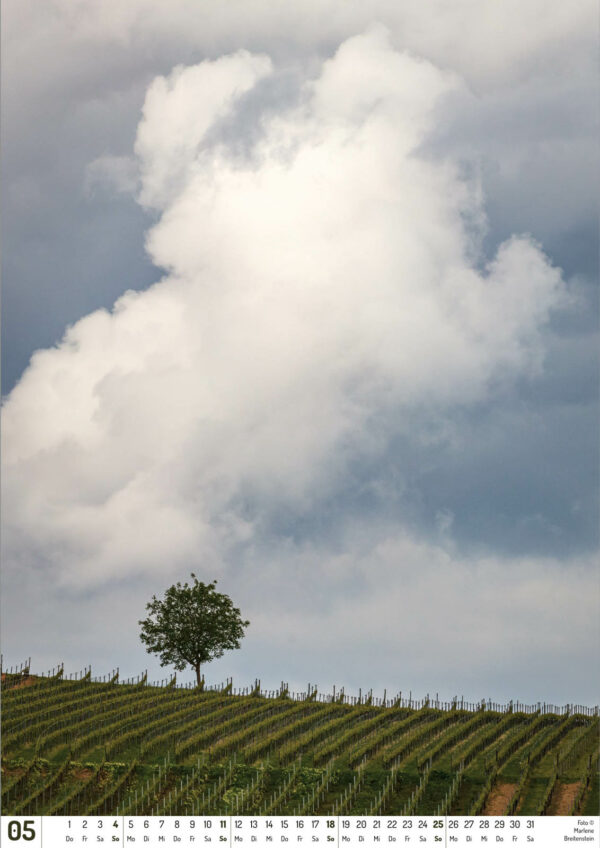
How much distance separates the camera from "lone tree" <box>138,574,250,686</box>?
315ft

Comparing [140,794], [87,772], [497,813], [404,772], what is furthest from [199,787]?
[497,813]

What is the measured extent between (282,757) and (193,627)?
39102 millimetres

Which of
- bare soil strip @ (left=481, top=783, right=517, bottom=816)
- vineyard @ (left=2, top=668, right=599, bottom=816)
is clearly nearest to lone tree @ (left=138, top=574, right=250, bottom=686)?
vineyard @ (left=2, top=668, right=599, bottom=816)

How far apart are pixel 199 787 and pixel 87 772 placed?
7.82 m

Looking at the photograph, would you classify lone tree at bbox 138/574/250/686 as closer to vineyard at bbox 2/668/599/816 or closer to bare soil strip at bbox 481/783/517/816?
vineyard at bbox 2/668/599/816

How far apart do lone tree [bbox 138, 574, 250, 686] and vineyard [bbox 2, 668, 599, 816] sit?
556 inches

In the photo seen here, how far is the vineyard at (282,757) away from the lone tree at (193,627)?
1413 cm

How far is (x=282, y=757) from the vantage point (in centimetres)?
5853

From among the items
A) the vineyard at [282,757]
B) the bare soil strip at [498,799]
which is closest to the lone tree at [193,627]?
the vineyard at [282,757]

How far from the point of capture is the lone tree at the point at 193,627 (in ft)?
315

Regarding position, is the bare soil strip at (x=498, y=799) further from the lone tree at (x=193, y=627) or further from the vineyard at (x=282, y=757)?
the lone tree at (x=193, y=627)

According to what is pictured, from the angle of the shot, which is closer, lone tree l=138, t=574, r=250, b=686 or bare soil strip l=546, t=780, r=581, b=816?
bare soil strip l=546, t=780, r=581, b=816
